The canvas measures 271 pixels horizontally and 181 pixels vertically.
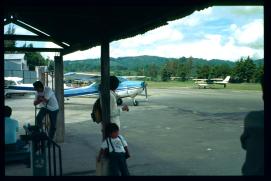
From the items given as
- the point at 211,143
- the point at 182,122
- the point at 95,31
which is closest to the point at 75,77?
the point at 182,122

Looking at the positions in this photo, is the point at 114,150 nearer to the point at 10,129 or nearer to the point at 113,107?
the point at 113,107

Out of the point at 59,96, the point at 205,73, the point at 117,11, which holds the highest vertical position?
the point at 117,11

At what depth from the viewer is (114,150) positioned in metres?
5.93

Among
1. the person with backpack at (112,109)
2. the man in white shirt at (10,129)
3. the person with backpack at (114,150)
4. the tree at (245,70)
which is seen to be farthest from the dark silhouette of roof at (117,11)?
the tree at (245,70)

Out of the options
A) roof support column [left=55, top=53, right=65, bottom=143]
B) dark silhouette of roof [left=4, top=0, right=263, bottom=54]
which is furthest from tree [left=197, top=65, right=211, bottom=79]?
dark silhouette of roof [left=4, top=0, right=263, bottom=54]

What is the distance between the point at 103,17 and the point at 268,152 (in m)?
3.28

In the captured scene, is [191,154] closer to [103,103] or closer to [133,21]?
[103,103]

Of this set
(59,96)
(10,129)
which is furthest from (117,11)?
(59,96)

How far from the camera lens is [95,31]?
6957mm

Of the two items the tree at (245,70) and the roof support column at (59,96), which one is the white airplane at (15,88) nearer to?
the roof support column at (59,96)

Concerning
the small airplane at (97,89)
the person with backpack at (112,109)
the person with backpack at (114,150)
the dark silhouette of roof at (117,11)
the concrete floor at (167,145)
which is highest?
the dark silhouette of roof at (117,11)

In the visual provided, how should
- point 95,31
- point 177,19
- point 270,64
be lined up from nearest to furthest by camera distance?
point 270,64, point 177,19, point 95,31

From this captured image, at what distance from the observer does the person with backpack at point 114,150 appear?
19.3ft

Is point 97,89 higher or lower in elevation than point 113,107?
lower
